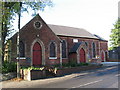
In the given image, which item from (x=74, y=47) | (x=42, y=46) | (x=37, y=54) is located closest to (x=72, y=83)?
(x=37, y=54)

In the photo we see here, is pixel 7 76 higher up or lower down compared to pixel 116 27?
lower down

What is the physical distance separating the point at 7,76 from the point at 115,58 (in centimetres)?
3299

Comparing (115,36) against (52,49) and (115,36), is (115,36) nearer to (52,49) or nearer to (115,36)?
(115,36)

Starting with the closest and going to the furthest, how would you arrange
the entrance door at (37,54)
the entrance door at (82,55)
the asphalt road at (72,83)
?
the asphalt road at (72,83)
the entrance door at (37,54)
the entrance door at (82,55)

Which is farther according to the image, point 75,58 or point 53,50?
point 75,58

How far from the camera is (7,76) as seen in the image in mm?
14320

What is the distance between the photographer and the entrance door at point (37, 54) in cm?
2168

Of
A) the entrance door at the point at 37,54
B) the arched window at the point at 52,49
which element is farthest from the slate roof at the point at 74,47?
the entrance door at the point at 37,54

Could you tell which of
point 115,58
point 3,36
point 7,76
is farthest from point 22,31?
point 115,58

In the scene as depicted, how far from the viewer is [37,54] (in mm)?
21969

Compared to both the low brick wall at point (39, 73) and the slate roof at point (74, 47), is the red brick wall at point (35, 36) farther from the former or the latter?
the low brick wall at point (39, 73)

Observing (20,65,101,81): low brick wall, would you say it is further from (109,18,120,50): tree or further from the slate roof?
(109,18,120,50): tree

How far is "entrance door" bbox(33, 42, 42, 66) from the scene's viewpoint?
21680mm

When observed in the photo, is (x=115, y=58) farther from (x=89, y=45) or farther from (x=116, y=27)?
(x=89, y=45)
